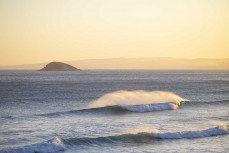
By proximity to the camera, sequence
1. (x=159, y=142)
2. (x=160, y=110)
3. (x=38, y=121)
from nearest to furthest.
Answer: (x=159, y=142) → (x=38, y=121) → (x=160, y=110)

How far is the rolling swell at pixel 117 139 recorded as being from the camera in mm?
25156

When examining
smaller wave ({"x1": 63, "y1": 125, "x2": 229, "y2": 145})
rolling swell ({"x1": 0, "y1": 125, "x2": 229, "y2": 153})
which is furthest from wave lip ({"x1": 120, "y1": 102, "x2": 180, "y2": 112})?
rolling swell ({"x1": 0, "y1": 125, "x2": 229, "y2": 153})

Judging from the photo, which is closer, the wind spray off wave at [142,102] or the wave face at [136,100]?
the wind spray off wave at [142,102]

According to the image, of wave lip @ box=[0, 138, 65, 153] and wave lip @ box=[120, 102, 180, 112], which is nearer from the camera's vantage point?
wave lip @ box=[0, 138, 65, 153]

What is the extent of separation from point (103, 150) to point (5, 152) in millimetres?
6173

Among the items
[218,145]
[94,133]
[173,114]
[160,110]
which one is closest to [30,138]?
[94,133]

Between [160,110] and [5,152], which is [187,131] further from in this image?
[160,110]

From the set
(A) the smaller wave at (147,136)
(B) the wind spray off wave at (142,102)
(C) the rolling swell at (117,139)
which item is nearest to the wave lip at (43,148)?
(C) the rolling swell at (117,139)

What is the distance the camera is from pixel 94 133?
99.6ft

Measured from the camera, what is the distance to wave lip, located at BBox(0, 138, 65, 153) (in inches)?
972

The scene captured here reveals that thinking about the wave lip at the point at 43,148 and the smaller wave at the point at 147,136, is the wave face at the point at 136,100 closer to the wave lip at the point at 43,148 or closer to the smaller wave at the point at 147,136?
the smaller wave at the point at 147,136

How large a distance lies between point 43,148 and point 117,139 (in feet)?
18.7

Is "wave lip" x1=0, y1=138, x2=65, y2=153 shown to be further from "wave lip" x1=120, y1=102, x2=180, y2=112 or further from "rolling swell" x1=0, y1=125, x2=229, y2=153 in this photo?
"wave lip" x1=120, y1=102, x2=180, y2=112

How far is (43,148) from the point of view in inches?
995
